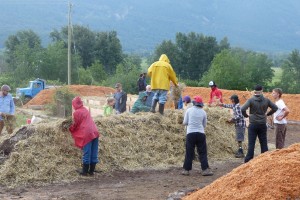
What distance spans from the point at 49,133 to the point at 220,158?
422cm

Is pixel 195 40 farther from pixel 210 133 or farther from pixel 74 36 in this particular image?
pixel 210 133

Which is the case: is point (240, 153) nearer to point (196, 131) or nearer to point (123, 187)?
point (196, 131)

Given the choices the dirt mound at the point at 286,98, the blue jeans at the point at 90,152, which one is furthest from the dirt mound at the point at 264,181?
the dirt mound at the point at 286,98

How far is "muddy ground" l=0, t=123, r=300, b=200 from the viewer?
941 centimetres

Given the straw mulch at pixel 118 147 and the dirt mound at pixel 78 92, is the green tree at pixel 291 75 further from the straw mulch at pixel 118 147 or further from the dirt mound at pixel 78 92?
the straw mulch at pixel 118 147

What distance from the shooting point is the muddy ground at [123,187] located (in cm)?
941

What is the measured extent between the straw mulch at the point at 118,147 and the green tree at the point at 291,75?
40831 mm

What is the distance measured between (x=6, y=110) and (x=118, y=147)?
3773 mm

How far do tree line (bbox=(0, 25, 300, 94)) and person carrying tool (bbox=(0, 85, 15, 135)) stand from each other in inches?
1213

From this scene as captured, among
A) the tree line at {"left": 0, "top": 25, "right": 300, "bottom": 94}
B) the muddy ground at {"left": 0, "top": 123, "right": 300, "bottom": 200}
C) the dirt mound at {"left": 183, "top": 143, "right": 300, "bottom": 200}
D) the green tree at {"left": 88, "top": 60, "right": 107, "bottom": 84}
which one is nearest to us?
the dirt mound at {"left": 183, "top": 143, "right": 300, "bottom": 200}

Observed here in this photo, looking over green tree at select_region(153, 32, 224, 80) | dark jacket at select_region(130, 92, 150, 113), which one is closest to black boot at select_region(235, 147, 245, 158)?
dark jacket at select_region(130, 92, 150, 113)

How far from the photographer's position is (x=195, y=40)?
68.4 meters

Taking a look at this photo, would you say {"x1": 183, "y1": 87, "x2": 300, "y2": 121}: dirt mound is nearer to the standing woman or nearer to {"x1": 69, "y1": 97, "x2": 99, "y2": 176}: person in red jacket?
the standing woman

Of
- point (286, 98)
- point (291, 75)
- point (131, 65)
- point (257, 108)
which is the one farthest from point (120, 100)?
point (291, 75)
